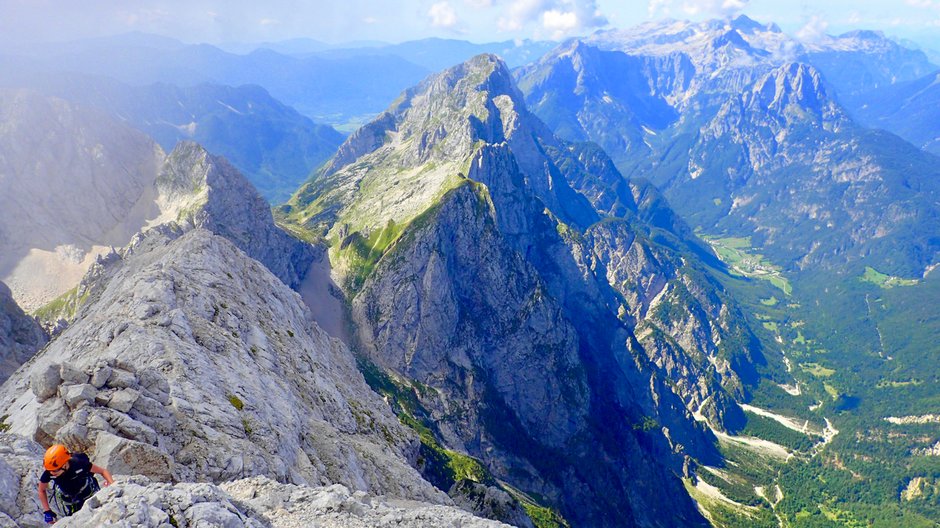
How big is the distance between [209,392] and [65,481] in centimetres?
2120

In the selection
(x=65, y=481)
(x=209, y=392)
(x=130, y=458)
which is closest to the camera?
(x=65, y=481)

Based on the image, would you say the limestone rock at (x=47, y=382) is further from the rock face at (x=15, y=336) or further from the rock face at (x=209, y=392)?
the rock face at (x=15, y=336)

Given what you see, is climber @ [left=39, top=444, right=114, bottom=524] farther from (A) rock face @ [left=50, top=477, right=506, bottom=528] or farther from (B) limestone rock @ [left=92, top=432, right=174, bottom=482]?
(B) limestone rock @ [left=92, top=432, right=174, bottom=482]

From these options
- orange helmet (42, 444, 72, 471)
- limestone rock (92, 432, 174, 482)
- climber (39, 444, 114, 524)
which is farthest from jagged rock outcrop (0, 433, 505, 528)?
limestone rock (92, 432, 174, 482)

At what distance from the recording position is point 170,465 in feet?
113

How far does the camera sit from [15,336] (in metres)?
114

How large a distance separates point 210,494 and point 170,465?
9074 mm

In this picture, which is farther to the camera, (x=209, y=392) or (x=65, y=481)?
(x=209, y=392)

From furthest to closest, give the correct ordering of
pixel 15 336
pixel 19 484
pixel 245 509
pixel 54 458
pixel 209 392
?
pixel 15 336 → pixel 209 392 → pixel 245 509 → pixel 19 484 → pixel 54 458

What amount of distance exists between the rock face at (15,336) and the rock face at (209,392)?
37320mm

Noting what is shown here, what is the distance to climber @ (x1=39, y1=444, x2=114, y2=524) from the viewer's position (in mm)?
24734

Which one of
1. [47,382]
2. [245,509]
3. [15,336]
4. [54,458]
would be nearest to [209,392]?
[47,382]

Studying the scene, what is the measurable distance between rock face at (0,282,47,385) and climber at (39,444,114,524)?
107 metres

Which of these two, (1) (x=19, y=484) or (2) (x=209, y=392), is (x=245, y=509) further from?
(2) (x=209, y=392)
